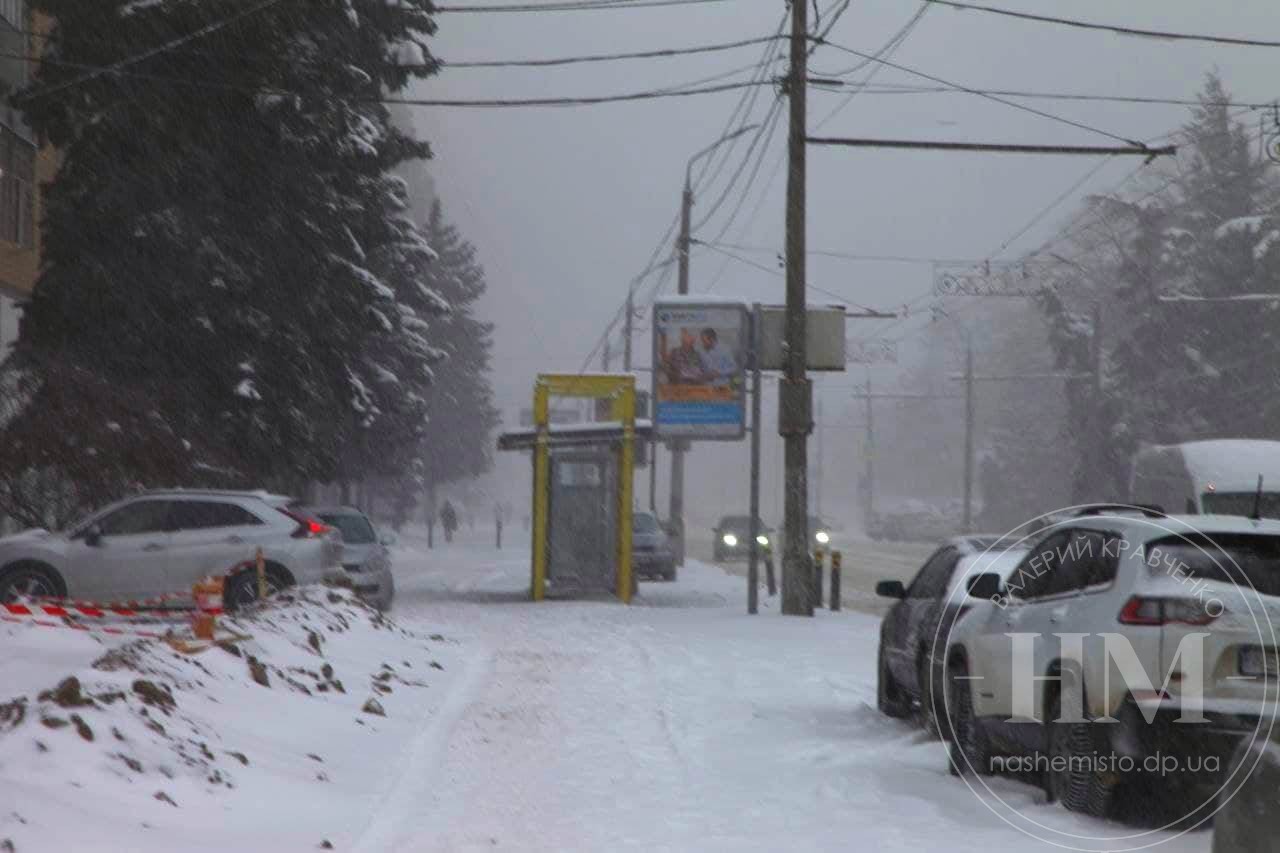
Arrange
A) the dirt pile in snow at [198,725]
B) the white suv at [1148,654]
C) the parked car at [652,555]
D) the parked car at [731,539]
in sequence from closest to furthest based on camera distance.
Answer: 1. the dirt pile in snow at [198,725]
2. the white suv at [1148,654]
3. the parked car at [652,555]
4. the parked car at [731,539]

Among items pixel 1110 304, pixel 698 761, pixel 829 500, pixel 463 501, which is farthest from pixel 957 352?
pixel 698 761

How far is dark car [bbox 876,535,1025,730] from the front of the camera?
1259cm

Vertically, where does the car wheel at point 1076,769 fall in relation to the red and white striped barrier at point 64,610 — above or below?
below

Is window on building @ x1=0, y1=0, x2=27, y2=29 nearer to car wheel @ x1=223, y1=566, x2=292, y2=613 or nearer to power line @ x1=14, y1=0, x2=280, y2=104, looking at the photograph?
power line @ x1=14, y1=0, x2=280, y2=104

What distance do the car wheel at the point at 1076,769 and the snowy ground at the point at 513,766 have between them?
13cm

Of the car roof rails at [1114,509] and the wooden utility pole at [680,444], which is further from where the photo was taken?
the wooden utility pole at [680,444]

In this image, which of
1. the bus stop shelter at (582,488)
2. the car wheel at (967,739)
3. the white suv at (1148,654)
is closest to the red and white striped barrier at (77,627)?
the car wheel at (967,739)

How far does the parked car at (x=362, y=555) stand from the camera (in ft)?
79.2

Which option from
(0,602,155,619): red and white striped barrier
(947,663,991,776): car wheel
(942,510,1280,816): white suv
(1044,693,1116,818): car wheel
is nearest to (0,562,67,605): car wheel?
(0,602,155,619): red and white striped barrier

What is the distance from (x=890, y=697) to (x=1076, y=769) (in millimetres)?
4788

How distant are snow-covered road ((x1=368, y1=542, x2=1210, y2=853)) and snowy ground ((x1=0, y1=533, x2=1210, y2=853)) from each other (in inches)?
1.1

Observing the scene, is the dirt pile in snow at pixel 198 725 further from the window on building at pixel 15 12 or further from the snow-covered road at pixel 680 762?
the window on building at pixel 15 12

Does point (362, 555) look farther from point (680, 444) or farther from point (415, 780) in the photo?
point (680, 444)

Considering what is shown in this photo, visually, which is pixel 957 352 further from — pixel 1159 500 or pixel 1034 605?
pixel 1034 605
